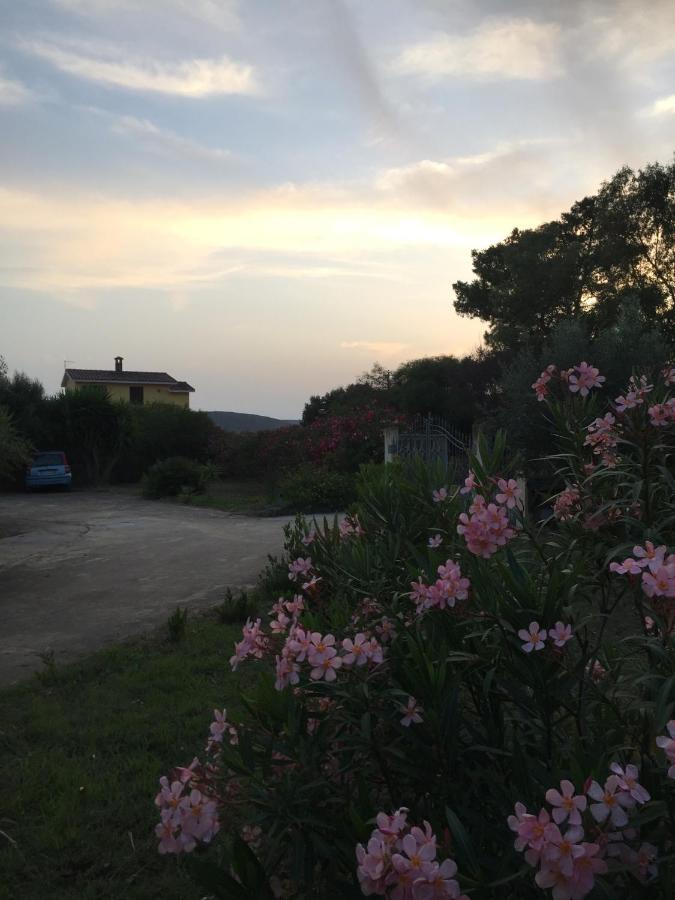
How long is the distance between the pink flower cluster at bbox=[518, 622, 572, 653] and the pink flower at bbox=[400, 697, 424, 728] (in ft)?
0.92

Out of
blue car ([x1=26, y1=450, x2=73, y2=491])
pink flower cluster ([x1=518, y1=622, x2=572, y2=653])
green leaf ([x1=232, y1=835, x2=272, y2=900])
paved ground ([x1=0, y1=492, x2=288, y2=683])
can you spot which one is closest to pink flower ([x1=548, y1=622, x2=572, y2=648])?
pink flower cluster ([x1=518, y1=622, x2=572, y2=653])

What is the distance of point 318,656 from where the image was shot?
170 cm

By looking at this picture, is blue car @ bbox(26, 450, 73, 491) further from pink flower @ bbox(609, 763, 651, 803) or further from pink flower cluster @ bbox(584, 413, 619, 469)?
pink flower @ bbox(609, 763, 651, 803)

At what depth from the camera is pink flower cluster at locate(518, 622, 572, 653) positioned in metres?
1.54

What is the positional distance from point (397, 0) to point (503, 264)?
3165 cm

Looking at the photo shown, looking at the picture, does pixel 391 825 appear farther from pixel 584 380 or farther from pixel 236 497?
pixel 236 497

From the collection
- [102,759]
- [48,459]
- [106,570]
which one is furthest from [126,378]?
[102,759]

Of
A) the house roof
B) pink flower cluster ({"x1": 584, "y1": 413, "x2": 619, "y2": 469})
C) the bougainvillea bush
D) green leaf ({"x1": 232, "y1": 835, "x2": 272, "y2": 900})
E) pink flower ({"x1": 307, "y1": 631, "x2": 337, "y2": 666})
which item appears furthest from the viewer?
the house roof

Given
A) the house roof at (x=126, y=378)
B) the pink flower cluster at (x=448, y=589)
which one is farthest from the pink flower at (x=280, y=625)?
the house roof at (x=126, y=378)

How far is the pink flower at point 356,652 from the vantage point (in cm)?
172

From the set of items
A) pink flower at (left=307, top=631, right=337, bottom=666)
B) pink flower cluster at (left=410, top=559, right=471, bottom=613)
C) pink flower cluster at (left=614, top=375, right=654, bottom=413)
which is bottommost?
pink flower at (left=307, top=631, right=337, bottom=666)

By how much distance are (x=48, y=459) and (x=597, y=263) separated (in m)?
20.6

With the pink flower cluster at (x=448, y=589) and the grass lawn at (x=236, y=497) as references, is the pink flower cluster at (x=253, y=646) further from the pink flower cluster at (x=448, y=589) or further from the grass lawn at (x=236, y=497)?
the grass lawn at (x=236, y=497)

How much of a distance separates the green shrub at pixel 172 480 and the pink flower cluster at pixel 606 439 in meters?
18.8
